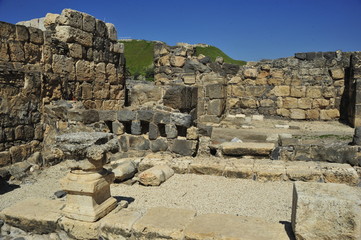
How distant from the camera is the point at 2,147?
6246 mm

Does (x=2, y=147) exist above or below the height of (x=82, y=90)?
below

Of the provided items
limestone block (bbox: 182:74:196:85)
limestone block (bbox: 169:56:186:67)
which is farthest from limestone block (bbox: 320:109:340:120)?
limestone block (bbox: 169:56:186:67)

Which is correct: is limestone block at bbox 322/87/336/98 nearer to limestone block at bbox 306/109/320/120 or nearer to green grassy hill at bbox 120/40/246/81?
limestone block at bbox 306/109/320/120

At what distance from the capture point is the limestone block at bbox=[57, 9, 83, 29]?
7.79 metres

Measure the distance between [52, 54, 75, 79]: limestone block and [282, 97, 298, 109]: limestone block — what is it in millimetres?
7708

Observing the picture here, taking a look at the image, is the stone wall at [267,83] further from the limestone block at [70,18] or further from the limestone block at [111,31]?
the limestone block at [70,18]

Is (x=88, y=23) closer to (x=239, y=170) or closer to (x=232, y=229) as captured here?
(x=239, y=170)

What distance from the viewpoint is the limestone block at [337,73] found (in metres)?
11.6

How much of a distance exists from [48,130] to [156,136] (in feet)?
8.08

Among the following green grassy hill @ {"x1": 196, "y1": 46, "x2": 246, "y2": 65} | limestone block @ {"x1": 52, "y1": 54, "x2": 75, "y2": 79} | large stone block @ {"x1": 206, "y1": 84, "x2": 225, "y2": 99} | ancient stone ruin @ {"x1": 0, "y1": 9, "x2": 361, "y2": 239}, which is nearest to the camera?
ancient stone ruin @ {"x1": 0, "y1": 9, "x2": 361, "y2": 239}

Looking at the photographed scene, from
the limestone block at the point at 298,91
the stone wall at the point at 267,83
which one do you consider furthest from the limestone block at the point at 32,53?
the limestone block at the point at 298,91

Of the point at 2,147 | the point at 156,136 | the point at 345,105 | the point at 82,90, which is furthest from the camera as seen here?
the point at 345,105

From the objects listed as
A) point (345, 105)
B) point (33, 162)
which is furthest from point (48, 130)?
point (345, 105)

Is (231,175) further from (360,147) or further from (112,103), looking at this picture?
(112,103)
